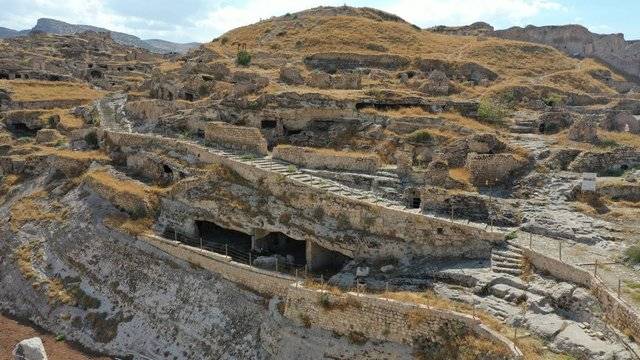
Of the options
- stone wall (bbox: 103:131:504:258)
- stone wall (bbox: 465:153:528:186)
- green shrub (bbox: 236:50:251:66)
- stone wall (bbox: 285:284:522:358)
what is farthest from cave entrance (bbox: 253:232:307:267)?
green shrub (bbox: 236:50:251:66)

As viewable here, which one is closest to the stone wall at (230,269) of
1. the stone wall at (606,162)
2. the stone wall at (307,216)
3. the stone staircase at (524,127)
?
the stone wall at (307,216)

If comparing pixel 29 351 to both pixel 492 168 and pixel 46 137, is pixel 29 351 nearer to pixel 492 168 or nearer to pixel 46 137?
pixel 492 168

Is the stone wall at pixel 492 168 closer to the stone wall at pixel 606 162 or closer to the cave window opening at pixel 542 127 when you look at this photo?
the stone wall at pixel 606 162

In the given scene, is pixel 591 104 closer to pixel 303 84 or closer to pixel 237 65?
pixel 303 84

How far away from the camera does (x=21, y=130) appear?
4103 centimetres

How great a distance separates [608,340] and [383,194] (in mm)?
10526

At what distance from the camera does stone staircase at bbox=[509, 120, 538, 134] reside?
31.7m

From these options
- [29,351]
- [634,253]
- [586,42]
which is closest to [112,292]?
[29,351]

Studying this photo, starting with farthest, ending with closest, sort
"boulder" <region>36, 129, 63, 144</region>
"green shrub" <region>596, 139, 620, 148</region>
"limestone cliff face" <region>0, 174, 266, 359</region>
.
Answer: "boulder" <region>36, 129, 63, 144</region> → "green shrub" <region>596, 139, 620, 148</region> → "limestone cliff face" <region>0, 174, 266, 359</region>

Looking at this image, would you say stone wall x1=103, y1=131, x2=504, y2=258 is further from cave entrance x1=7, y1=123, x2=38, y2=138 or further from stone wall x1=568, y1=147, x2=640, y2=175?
cave entrance x1=7, y1=123, x2=38, y2=138

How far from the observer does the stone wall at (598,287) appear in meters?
14.2

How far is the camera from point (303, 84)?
3838 cm

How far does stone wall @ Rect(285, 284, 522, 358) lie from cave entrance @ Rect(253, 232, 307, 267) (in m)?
4.39

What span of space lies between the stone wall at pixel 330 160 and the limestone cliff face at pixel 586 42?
3920 cm
